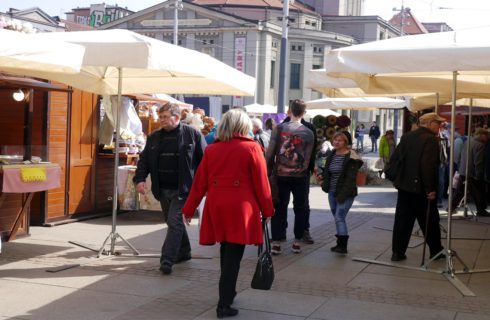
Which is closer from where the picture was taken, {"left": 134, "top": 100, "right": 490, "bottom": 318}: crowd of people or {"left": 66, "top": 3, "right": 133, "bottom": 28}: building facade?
{"left": 134, "top": 100, "right": 490, "bottom": 318}: crowd of people

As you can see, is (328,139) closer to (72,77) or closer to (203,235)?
(72,77)

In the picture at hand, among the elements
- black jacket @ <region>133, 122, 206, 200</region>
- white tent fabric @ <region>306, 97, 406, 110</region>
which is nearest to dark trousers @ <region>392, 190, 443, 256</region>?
black jacket @ <region>133, 122, 206, 200</region>

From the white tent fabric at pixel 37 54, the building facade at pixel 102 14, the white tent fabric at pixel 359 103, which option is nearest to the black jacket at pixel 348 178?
the white tent fabric at pixel 37 54

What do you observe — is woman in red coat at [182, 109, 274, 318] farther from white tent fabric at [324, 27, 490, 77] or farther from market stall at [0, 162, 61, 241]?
market stall at [0, 162, 61, 241]

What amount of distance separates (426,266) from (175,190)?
284 centimetres

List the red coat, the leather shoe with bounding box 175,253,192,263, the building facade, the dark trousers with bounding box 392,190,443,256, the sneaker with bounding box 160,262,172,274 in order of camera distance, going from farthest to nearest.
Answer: the building facade, the dark trousers with bounding box 392,190,443,256, the leather shoe with bounding box 175,253,192,263, the sneaker with bounding box 160,262,172,274, the red coat

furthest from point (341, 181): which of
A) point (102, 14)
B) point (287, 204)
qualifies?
point (102, 14)

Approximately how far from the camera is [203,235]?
18.2 ft

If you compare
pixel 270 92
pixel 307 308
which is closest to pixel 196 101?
pixel 270 92

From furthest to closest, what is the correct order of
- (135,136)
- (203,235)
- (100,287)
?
(135,136), (100,287), (203,235)

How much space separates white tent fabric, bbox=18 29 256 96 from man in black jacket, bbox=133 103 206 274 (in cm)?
54

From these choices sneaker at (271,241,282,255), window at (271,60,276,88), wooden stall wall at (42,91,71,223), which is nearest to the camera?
sneaker at (271,241,282,255)

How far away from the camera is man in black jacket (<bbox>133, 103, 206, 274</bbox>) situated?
7.11 m

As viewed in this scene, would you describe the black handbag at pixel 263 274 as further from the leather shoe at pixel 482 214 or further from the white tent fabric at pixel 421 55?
the leather shoe at pixel 482 214
